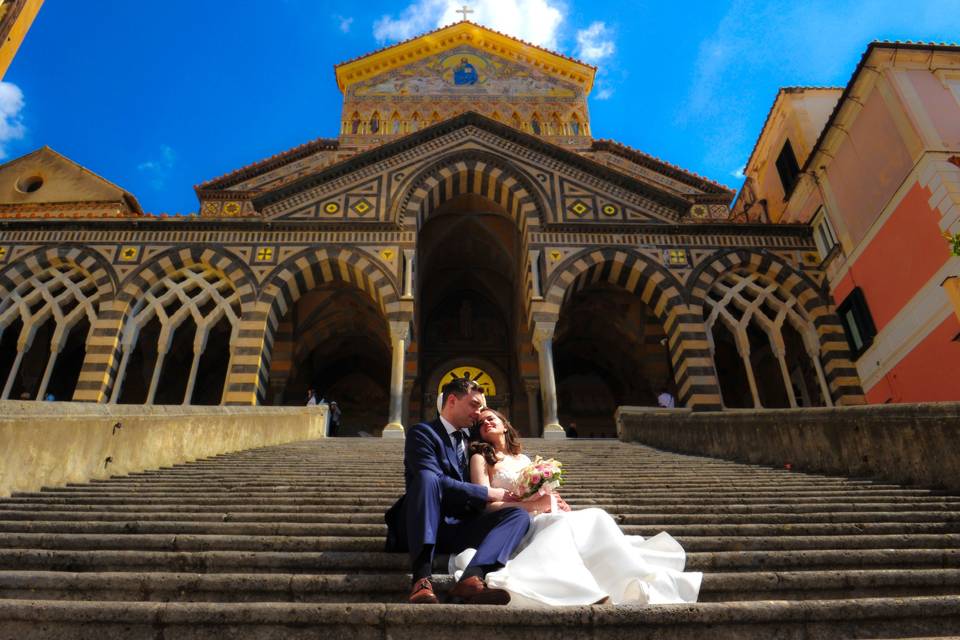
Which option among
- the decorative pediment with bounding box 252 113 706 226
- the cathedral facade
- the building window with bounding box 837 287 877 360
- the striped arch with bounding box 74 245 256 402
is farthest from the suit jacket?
the building window with bounding box 837 287 877 360

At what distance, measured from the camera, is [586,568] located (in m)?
3.12

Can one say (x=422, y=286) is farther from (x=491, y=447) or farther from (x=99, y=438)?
(x=491, y=447)

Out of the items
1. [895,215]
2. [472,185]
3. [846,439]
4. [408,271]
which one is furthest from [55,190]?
[895,215]

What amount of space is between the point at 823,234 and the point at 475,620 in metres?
18.1

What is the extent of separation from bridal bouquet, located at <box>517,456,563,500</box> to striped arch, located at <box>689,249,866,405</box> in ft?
45.1

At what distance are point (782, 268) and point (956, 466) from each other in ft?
40.9

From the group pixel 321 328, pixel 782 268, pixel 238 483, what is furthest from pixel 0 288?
pixel 782 268

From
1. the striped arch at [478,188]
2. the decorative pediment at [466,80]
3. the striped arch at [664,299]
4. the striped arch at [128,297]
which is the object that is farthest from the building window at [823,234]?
the striped arch at [128,297]

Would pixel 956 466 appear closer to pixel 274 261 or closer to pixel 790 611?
pixel 790 611

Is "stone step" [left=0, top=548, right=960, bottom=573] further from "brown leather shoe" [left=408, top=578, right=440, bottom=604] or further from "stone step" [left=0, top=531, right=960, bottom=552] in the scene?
"brown leather shoe" [left=408, top=578, right=440, bottom=604]

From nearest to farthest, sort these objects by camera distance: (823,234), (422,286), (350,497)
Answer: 1. (350,497)
2. (823,234)
3. (422,286)

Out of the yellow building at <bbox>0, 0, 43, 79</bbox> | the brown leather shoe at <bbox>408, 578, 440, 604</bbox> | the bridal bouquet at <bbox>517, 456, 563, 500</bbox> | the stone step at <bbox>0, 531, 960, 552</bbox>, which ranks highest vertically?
the yellow building at <bbox>0, 0, 43, 79</bbox>

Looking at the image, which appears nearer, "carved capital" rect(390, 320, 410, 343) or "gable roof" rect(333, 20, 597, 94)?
"carved capital" rect(390, 320, 410, 343)

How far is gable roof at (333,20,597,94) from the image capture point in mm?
27000
